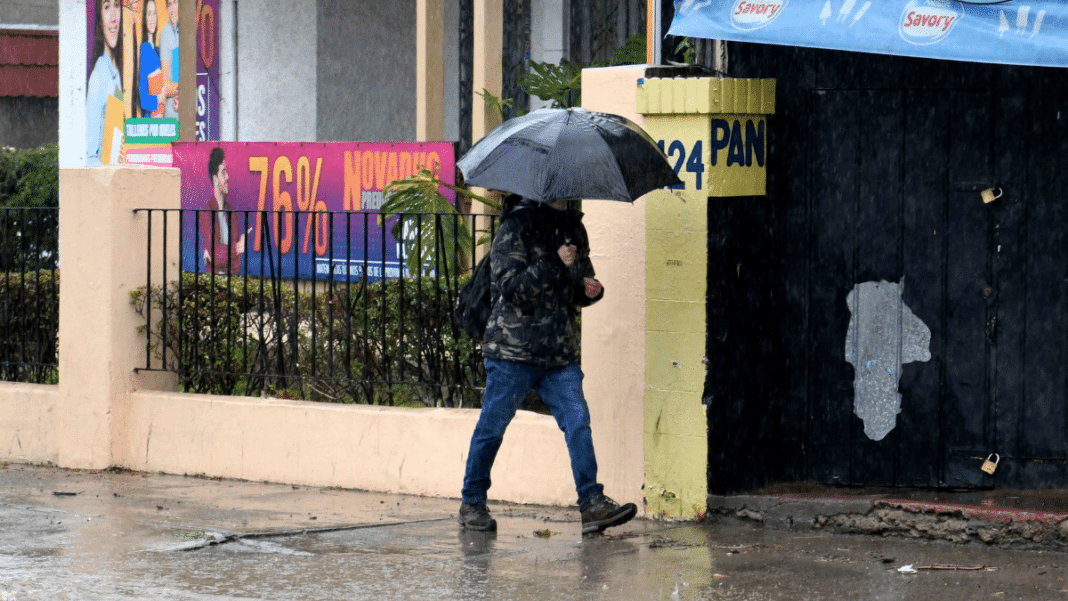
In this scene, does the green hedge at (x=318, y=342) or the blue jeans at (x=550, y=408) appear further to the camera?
the green hedge at (x=318, y=342)

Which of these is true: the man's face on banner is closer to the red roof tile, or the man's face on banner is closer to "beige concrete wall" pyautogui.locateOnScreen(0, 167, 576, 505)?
"beige concrete wall" pyautogui.locateOnScreen(0, 167, 576, 505)

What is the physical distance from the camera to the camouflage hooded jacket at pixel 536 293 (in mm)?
6984

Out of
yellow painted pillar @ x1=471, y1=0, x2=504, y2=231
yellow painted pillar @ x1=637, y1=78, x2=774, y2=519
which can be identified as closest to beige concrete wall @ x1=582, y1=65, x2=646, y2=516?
yellow painted pillar @ x1=637, y1=78, x2=774, y2=519

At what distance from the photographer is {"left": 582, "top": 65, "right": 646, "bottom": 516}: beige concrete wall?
7.54 m

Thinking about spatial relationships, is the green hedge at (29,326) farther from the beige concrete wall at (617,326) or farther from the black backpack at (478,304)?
the beige concrete wall at (617,326)

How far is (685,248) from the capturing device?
7.39 metres

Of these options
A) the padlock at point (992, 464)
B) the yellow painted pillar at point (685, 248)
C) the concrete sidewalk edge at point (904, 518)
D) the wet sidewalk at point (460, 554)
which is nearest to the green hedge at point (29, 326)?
the wet sidewalk at point (460, 554)

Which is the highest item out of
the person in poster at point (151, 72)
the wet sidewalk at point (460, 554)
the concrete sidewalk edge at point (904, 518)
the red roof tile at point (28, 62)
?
the red roof tile at point (28, 62)

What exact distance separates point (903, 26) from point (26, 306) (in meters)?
6.41

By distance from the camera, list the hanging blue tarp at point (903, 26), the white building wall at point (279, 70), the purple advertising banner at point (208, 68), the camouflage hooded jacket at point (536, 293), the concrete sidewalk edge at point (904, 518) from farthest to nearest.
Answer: the purple advertising banner at point (208, 68) < the white building wall at point (279, 70) < the camouflage hooded jacket at point (536, 293) < the concrete sidewalk edge at point (904, 518) < the hanging blue tarp at point (903, 26)

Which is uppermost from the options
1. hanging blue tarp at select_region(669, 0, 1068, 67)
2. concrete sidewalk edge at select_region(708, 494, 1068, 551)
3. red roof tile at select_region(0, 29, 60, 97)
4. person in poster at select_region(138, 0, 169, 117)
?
red roof tile at select_region(0, 29, 60, 97)

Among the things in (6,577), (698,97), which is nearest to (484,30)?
(698,97)

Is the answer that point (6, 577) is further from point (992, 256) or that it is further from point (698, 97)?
point (992, 256)

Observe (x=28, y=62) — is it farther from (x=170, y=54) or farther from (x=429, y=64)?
(x=429, y=64)
